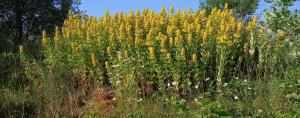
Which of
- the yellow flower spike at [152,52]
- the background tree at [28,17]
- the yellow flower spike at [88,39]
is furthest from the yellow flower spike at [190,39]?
the background tree at [28,17]

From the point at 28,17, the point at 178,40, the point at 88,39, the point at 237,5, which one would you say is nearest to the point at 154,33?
the point at 178,40

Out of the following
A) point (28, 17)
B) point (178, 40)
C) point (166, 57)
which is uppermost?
point (28, 17)

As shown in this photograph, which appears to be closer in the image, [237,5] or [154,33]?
[154,33]

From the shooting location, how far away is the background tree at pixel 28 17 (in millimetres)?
12547

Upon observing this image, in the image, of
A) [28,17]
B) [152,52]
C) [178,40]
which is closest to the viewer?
[152,52]

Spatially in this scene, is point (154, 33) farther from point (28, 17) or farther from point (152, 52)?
point (28, 17)

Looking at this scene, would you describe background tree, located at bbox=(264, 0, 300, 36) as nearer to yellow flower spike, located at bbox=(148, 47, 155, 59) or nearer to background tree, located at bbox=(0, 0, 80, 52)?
yellow flower spike, located at bbox=(148, 47, 155, 59)

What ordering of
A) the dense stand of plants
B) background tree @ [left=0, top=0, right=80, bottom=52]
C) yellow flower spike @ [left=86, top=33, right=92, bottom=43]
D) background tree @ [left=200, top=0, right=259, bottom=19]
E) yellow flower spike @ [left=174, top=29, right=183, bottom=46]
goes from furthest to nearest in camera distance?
background tree @ [left=200, top=0, right=259, bottom=19] → background tree @ [left=0, top=0, right=80, bottom=52] → yellow flower spike @ [left=86, top=33, right=92, bottom=43] → yellow flower spike @ [left=174, top=29, right=183, bottom=46] → the dense stand of plants

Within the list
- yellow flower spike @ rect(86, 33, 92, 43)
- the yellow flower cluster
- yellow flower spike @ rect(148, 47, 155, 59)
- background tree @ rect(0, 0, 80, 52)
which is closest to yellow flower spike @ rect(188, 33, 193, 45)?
the yellow flower cluster

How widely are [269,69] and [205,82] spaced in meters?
0.92

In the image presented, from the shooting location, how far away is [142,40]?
7.49 metres

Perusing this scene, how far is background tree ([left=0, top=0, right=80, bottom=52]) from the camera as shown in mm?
12547

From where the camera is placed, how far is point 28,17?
12.9 m

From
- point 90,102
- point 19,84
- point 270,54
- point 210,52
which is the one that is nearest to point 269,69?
point 270,54
